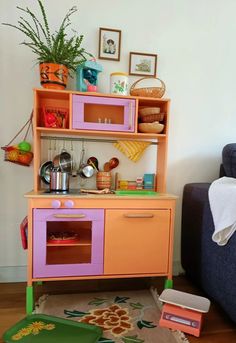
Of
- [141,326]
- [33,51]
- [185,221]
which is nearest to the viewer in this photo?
[141,326]

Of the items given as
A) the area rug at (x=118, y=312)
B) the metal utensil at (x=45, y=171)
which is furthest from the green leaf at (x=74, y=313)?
the metal utensil at (x=45, y=171)

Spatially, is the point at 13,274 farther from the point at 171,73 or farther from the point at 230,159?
the point at 171,73

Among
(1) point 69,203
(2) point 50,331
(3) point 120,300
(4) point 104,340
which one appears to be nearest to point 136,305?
(3) point 120,300

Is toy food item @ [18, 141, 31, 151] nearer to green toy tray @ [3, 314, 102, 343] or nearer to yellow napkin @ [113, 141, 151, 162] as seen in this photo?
yellow napkin @ [113, 141, 151, 162]

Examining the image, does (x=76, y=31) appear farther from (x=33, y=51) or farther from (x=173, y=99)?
(x=173, y=99)

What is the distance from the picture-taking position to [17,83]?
1.66 metres

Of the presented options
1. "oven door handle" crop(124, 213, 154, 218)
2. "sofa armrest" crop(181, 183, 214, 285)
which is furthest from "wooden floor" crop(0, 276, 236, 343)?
"oven door handle" crop(124, 213, 154, 218)

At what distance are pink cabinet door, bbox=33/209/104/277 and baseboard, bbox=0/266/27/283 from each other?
1.40ft

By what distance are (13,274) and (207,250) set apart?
1.29 metres

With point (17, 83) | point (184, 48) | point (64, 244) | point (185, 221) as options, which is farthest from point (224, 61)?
point (64, 244)

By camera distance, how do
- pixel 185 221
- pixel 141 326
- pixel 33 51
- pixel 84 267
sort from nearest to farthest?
pixel 141 326 < pixel 84 267 < pixel 33 51 < pixel 185 221

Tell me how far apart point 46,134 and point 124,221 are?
80 cm

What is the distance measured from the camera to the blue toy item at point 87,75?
61.0 inches

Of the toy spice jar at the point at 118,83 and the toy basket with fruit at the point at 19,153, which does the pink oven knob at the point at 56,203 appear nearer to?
the toy basket with fruit at the point at 19,153
